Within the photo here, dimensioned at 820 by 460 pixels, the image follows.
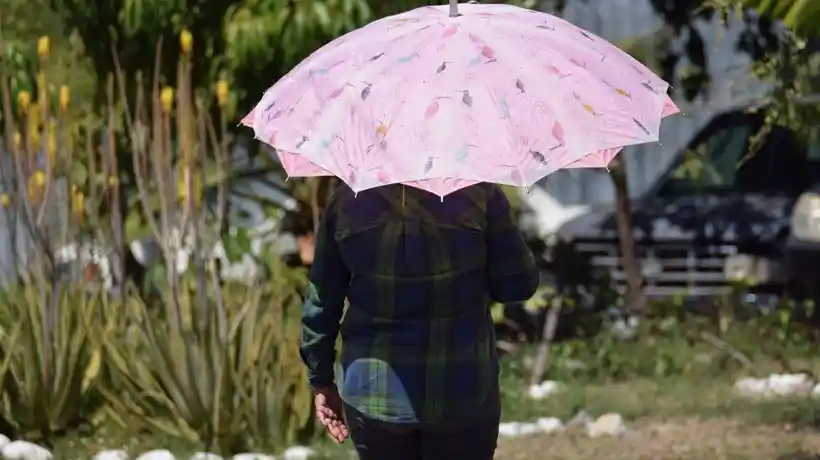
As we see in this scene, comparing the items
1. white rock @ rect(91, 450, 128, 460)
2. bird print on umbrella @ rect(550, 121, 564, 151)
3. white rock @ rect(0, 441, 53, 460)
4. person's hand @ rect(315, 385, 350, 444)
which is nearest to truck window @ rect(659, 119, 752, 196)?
white rock @ rect(91, 450, 128, 460)

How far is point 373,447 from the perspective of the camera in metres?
3.17

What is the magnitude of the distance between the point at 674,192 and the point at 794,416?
3672 millimetres

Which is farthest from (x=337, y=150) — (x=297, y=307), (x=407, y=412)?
(x=297, y=307)

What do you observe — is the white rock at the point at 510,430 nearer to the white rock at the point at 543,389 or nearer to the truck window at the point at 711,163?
the white rock at the point at 543,389

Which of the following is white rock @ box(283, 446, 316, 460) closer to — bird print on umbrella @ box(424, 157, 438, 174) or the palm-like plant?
the palm-like plant

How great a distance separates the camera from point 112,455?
544 cm

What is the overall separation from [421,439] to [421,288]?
1.38 feet

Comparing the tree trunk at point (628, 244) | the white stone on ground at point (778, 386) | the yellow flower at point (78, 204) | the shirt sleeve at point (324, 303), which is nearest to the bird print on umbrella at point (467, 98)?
the shirt sleeve at point (324, 303)

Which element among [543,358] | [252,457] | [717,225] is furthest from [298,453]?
[717,225]

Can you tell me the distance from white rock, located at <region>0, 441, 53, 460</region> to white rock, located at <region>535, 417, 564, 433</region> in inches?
90.0

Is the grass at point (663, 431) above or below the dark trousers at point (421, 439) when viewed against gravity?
→ below

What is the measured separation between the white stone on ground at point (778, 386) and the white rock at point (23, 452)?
143 inches

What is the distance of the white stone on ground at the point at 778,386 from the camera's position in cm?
670

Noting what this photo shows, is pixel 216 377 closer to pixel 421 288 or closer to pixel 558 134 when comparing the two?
pixel 421 288
